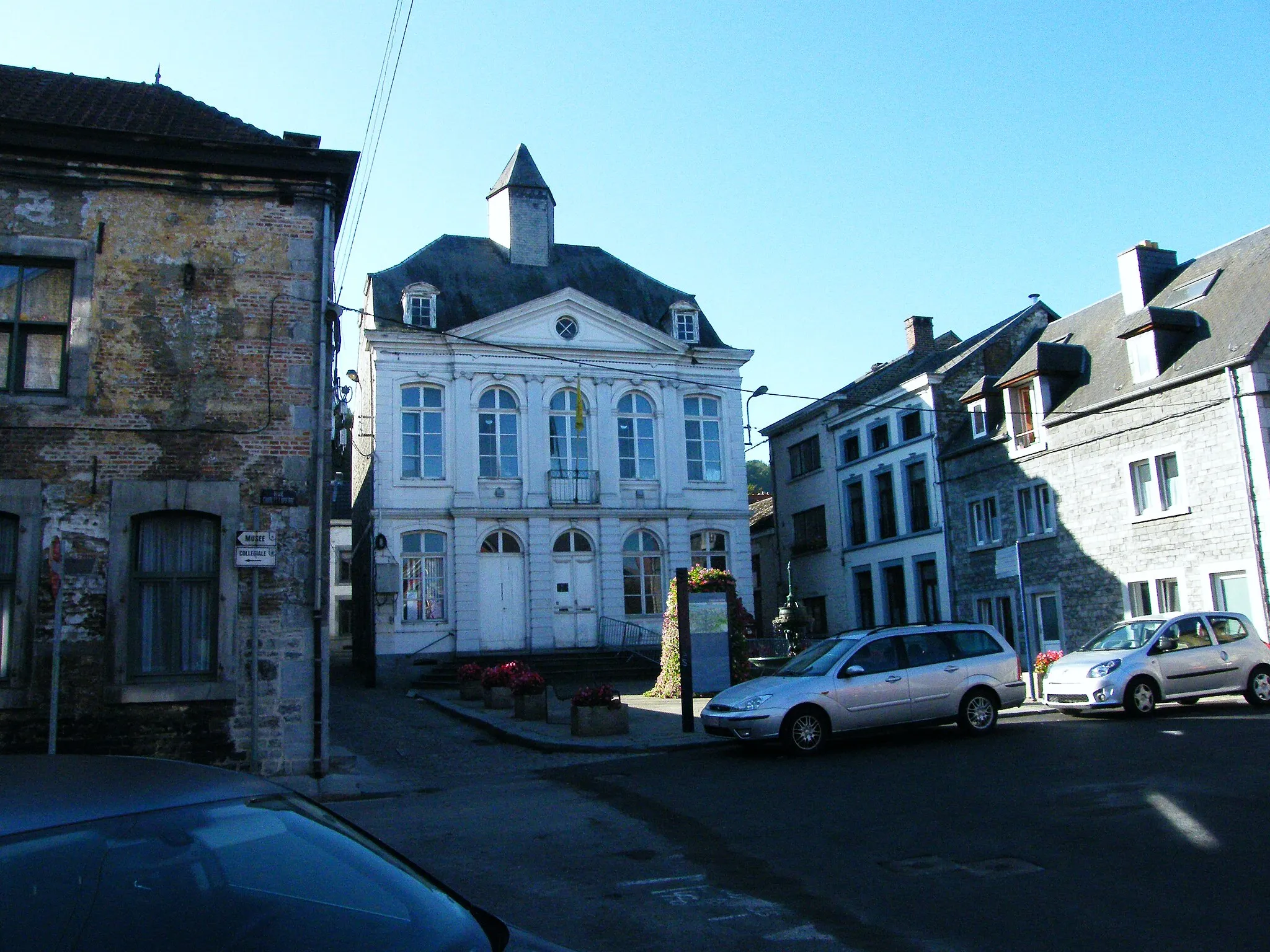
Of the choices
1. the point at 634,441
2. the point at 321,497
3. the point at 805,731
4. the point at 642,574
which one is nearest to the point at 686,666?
the point at 805,731

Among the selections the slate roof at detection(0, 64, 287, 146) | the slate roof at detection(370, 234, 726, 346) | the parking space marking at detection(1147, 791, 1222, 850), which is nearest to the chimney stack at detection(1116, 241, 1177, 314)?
the slate roof at detection(370, 234, 726, 346)

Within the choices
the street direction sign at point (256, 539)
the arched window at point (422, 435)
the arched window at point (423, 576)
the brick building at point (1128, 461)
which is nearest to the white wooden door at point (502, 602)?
the arched window at point (423, 576)

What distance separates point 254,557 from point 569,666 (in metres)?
16.1

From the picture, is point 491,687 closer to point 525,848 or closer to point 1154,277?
point 525,848

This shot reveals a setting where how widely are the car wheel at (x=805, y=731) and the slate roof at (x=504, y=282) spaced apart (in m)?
19.0

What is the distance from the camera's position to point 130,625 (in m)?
11.6

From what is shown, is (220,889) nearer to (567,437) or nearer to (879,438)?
(567,437)

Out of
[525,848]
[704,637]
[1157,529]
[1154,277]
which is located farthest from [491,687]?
[1154,277]

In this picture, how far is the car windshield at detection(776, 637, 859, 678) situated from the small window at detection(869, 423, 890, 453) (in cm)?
2029

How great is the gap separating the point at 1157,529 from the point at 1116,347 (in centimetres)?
524

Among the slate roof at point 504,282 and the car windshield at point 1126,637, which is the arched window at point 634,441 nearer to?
the slate roof at point 504,282

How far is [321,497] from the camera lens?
12375mm

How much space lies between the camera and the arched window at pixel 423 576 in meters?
27.6

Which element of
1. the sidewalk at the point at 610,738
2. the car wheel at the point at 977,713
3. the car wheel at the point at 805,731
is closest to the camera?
the car wheel at the point at 805,731
